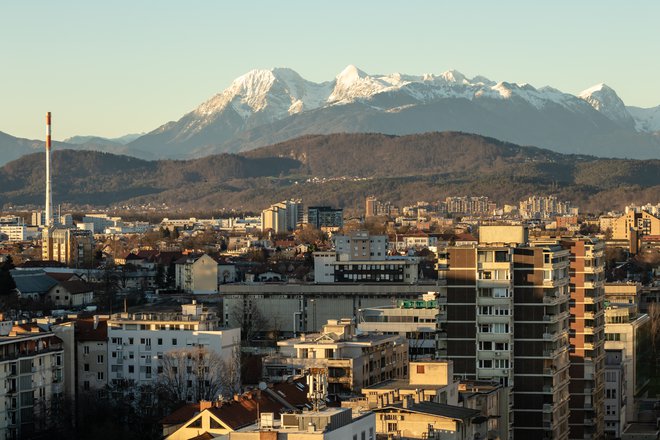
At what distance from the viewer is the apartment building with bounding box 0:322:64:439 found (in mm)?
42219

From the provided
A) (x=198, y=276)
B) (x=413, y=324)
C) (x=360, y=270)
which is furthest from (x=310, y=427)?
(x=198, y=276)

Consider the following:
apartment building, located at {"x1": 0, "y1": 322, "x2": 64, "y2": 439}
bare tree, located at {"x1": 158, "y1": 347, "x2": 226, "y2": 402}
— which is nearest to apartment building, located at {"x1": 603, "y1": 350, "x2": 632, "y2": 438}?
bare tree, located at {"x1": 158, "y1": 347, "x2": 226, "y2": 402}

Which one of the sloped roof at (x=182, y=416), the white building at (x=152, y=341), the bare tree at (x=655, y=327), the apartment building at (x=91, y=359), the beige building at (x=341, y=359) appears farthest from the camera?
the bare tree at (x=655, y=327)

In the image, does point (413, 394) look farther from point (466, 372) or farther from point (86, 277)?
point (86, 277)

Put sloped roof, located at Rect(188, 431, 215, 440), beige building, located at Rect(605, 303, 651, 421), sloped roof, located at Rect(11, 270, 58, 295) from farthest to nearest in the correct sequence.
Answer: sloped roof, located at Rect(11, 270, 58, 295) → beige building, located at Rect(605, 303, 651, 421) → sloped roof, located at Rect(188, 431, 215, 440)

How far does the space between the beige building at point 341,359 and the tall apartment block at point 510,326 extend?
4.06 m

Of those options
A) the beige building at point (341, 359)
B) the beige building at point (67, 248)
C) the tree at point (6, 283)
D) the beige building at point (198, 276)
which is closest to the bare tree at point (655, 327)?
the beige building at point (341, 359)

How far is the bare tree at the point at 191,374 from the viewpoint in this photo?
141 ft

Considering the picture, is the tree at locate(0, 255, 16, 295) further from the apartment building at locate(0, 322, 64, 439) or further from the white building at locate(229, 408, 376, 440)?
the white building at locate(229, 408, 376, 440)

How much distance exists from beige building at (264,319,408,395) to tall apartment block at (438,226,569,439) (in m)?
4.06

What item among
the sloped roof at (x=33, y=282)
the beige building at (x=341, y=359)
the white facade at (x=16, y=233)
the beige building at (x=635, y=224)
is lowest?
the beige building at (x=341, y=359)

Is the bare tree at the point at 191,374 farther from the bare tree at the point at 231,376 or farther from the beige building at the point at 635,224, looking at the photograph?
the beige building at the point at 635,224

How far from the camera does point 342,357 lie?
44.0m

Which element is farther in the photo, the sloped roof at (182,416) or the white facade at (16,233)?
the white facade at (16,233)
